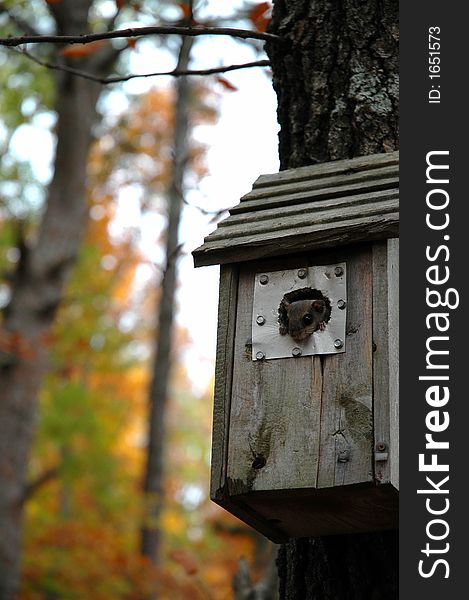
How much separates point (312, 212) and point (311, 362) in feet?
1.48

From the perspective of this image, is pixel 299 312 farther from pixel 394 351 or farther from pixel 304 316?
pixel 394 351

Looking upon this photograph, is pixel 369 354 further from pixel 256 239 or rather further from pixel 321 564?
pixel 321 564

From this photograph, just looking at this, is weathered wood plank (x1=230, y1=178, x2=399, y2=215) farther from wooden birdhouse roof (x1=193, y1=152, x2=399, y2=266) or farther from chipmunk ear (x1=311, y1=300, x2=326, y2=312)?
chipmunk ear (x1=311, y1=300, x2=326, y2=312)

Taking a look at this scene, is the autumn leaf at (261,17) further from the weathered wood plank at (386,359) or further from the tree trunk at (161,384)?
the tree trunk at (161,384)

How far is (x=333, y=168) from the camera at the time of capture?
111 inches

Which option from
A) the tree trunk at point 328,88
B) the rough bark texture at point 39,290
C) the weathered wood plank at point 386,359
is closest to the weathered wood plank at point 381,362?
the weathered wood plank at point 386,359

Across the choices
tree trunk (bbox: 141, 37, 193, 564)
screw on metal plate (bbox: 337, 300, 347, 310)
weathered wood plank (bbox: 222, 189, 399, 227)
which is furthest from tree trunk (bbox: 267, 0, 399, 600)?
tree trunk (bbox: 141, 37, 193, 564)

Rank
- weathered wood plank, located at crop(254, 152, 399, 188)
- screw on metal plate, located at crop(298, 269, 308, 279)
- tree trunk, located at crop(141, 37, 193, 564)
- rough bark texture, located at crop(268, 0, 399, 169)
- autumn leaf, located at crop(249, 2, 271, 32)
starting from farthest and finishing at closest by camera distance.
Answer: tree trunk, located at crop(141, 37, 193, 564), autumn leaf, located at crop(249, 2, 271, 32), rough bark texture, located at crop(268, 0, 399, 169), weathered wood plank, located at crop(254, 152, 399, 188), screw on metal plate, located at crop(298, 269, 308, 279)

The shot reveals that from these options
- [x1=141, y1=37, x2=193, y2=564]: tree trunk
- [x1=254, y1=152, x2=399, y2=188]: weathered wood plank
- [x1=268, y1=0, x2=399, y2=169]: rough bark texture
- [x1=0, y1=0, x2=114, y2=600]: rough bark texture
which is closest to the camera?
[x1=254, y1=152, x2=399, y2=188]: weathered wood plank

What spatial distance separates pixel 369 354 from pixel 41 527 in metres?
9.33

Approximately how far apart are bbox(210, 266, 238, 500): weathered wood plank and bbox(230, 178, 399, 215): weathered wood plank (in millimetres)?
259

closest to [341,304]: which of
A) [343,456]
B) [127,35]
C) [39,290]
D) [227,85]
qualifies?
[343,456]

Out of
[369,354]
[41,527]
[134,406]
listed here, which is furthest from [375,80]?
[134,406]

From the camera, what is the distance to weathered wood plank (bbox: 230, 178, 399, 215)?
8.61 ft
